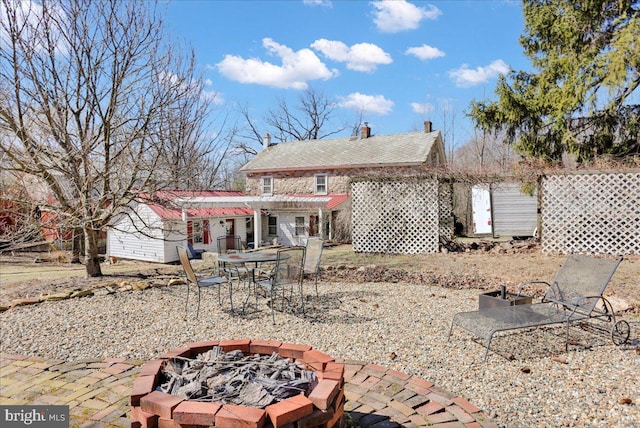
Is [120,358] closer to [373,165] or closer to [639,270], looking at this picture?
[639,270]

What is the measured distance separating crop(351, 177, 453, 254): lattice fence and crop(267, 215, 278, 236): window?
31.4 ft

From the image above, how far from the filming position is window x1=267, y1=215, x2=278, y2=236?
21958mm

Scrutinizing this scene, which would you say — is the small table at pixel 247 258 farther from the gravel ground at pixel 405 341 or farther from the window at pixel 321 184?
the window at pixel 321 184

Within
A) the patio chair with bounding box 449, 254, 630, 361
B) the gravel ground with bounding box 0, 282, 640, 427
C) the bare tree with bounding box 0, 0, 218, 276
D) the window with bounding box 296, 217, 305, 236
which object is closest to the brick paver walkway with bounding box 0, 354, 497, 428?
the gravel ground with bounding box 0, 282, 640, 427

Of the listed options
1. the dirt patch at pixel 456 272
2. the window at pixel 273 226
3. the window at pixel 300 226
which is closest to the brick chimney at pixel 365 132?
the window at pixel 300 226

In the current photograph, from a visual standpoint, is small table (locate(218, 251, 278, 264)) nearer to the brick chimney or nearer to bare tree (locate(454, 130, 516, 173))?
the brick chimney

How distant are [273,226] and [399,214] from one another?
11044 millimetres

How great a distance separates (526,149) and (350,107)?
23577 millimetres

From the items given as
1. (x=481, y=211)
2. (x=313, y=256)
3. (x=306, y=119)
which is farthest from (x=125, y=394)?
(x=306, y=119)

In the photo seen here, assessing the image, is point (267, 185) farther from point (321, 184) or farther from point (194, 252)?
point (194, 252)

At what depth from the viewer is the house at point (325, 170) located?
19250mm

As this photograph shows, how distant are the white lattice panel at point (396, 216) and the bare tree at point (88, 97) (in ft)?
20.8

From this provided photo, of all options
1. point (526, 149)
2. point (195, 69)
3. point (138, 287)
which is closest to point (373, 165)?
point (526, 149)

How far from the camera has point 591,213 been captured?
10.6 meters
